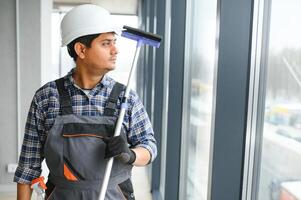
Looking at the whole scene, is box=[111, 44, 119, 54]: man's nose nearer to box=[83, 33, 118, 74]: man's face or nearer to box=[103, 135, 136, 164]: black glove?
box=[83, 33, 118, 74]: man's face

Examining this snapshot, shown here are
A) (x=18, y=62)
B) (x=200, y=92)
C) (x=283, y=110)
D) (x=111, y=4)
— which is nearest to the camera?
(x=283, y=110)

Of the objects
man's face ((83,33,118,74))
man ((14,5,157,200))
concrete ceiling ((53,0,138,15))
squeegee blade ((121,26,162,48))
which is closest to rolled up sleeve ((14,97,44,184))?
man ((14,5,157,200))

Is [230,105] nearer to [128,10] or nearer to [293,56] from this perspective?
[293,56]

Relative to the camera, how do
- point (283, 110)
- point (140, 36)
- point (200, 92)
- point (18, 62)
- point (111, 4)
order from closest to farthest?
point (283, 110) → point (140, 36) → point (200, 92) → point (18, 62) → point (111, 4)

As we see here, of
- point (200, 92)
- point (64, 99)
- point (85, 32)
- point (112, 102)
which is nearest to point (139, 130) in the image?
point (112, 102)

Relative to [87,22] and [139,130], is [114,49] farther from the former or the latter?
[139,130]

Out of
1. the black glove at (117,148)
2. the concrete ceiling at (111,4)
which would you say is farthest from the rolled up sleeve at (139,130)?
the concrete ceiling at (111,4)

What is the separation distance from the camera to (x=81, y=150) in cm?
113

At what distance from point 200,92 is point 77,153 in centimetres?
108

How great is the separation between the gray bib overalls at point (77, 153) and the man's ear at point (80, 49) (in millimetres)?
160

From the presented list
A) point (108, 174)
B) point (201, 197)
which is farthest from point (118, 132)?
point (201, 197)

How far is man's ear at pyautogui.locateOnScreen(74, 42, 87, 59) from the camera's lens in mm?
1214

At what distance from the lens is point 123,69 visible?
20.6ft

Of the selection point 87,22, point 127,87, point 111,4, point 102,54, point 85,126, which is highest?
point 111,4
